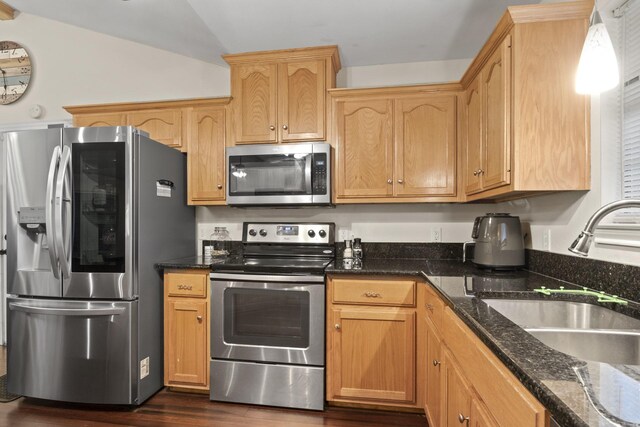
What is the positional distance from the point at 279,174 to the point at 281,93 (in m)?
0.64

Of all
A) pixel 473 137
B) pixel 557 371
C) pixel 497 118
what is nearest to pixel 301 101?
pixel 473 137

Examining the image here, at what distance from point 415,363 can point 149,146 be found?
226 cm

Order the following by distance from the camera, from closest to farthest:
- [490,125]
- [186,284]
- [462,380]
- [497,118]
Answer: [462,380] < [497,118] < [490,125] < [186,284]

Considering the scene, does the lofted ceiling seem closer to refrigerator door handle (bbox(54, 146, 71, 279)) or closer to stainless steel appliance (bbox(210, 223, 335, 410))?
refrigerator door handle (bbox(54, 146, 71, 279))

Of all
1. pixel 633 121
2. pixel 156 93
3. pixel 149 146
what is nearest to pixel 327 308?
pixel 149 146

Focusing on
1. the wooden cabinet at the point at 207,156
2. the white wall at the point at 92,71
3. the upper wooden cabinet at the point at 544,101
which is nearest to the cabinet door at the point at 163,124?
the wooden cabinet at the point at 207,156

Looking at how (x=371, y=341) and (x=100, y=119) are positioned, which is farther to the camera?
(x=100, y=119)

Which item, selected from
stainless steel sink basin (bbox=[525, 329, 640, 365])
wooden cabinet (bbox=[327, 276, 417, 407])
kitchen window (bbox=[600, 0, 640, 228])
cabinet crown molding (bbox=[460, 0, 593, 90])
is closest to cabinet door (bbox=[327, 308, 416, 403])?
wooden cabinet (bbox=[327, 276, 417, 407])

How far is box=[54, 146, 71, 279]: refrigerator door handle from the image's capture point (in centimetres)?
212

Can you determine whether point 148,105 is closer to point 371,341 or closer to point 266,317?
point 266,317

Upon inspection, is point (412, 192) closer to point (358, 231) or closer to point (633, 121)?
point (358, 231)

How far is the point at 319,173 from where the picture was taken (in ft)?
8.04

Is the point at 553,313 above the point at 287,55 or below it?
below

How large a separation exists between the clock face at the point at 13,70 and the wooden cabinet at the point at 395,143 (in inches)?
124
